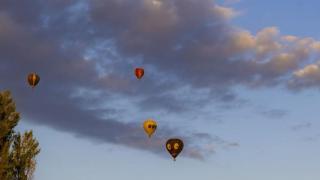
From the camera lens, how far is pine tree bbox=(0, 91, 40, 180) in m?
69.1

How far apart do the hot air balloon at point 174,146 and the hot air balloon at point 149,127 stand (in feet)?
15.6

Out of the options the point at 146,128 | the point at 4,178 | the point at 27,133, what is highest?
the point at 146,128

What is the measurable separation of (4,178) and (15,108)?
692cm

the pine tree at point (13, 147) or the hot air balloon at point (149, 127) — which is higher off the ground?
the hot air balloon at point (149, 127)

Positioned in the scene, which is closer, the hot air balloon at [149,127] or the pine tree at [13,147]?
the pine tree at [13,147]

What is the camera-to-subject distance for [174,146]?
8200cm

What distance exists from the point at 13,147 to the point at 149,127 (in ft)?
68.5

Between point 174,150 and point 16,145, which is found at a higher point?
point 174,150

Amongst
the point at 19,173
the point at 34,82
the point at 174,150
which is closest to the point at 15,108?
the point at 19,173

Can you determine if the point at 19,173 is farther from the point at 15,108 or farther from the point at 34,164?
the point at 15,108

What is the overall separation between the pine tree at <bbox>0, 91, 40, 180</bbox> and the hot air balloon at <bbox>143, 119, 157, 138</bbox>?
1866 cm

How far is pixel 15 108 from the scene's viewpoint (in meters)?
71.8

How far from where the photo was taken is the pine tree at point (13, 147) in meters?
69.1

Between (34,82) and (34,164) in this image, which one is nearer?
(34,164)
